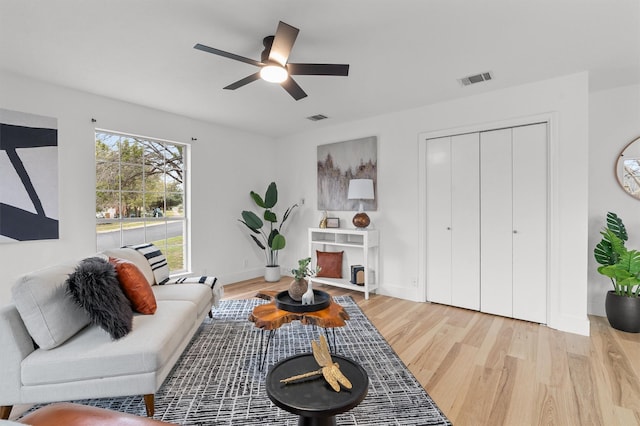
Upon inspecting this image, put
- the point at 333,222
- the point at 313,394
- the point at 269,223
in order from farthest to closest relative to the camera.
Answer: the point at 269,223 < the point at 333,222 < the point at 313,394

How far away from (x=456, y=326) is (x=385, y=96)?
2701mm

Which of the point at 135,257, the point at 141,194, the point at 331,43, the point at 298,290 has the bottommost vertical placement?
the point at 298,290

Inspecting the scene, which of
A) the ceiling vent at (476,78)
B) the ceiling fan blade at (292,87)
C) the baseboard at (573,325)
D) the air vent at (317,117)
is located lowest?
the baseboard at (573,325)

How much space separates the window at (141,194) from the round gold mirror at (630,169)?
5454 millimetres

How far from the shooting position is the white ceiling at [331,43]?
2.00 metres

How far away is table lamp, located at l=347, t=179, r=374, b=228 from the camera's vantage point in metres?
4.17

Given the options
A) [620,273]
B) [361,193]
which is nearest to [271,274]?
[361,193]

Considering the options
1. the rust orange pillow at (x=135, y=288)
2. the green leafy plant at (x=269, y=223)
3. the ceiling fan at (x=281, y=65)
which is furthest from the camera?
the green leafy plant at (x=269, y=223)

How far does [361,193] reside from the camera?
4.16 metres

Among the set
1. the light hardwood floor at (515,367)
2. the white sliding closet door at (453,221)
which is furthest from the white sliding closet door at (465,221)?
the light hardwood floor at (515,367)

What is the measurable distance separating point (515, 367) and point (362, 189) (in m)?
2.57

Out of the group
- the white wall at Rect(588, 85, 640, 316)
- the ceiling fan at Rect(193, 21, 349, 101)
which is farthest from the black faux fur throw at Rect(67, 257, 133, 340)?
the white wall at Rect(588, 85, 640, 316)

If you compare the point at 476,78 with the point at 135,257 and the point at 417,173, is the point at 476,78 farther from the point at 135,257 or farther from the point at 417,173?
the point at 135,257

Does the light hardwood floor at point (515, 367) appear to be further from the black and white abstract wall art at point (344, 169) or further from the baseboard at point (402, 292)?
the black and white abstract wall art at point (344, 169)
